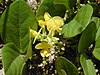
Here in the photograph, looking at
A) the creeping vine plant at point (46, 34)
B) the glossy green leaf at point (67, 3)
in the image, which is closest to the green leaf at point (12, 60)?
the creeping vine plant at point (46, 34)

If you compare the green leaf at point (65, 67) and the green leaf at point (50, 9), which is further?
the green leaf at point (50, 9)

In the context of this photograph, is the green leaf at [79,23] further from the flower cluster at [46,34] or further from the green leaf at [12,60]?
the green leaf at [12,60]

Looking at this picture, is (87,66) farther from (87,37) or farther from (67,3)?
(67,3)

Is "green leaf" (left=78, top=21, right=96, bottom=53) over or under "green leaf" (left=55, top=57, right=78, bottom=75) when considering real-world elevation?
over

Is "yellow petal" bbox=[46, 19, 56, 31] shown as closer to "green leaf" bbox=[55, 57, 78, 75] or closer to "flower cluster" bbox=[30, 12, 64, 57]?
"flower cluster" bbox=[30, 12, 64, 57]

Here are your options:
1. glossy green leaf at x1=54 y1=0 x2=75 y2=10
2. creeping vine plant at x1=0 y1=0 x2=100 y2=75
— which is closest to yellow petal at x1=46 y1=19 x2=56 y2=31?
creeping vine plant at x1=0 y1=0 x2=100 y2=75

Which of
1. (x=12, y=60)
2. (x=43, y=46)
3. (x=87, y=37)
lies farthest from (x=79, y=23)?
(x=12, y=60)

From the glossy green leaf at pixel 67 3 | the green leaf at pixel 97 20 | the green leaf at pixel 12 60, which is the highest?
the glossy green leaf at pixel 67 3
